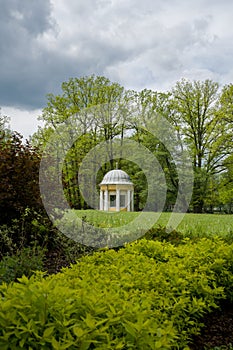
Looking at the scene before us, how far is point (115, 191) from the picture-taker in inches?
Result: 421

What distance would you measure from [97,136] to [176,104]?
6.65 meters

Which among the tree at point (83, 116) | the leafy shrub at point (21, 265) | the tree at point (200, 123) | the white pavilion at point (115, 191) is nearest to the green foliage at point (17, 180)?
the leafy shrub at point (21, 265)

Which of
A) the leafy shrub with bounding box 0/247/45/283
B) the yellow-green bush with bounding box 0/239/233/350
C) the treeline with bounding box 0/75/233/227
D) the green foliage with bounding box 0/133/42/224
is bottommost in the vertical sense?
the leafy shrub with bounding box 0/247/45/283

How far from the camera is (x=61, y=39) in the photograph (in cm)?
778

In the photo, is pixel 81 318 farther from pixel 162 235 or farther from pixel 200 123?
pixel 200 123

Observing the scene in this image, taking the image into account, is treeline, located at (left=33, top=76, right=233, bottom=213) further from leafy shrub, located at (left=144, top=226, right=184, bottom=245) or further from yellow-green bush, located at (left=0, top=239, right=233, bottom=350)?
yellow-green bush, located at (left=0, top=239, right=233, bottom=350)

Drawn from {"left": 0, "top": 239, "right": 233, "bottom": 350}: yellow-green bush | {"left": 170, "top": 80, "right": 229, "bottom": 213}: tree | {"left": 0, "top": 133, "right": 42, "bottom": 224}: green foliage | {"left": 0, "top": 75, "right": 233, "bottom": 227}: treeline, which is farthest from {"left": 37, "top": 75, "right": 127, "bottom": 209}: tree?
{"left": 0, "top": 239, "right": 233, "bottom": 350}: yellow-green bush

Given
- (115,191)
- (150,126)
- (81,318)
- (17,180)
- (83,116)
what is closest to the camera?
(81,318)

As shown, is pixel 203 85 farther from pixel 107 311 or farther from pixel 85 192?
pixel 107 311

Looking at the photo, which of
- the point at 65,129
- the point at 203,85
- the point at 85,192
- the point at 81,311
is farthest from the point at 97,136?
the point at 81,311

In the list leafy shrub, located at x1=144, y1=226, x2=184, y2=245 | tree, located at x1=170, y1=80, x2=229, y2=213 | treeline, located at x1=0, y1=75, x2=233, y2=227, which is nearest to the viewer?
leafy shrub, located at x1=144, y1=226, x2=184, y2=245

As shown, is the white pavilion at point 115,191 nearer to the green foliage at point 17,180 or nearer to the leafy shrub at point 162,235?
the green foliage at point 17,180

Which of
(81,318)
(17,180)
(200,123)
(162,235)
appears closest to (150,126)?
(200,123)

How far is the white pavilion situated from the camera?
10.3 meters
